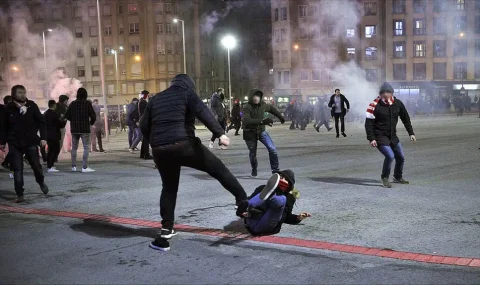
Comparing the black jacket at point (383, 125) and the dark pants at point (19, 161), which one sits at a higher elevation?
the black jacket at point (383, 125)

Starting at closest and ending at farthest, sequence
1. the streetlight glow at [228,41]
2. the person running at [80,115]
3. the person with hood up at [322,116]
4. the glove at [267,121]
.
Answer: the glove at [267,121]
the person running at [80,115]
the person with hood up at [322,116]
the streetlight glow at [228,41]

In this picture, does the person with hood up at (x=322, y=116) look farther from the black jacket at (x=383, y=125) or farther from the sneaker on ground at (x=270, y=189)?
the sneaker on ground at (x=270, y=189)

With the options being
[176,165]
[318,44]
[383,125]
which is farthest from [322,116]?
[318,44]

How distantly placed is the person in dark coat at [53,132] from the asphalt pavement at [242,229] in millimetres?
1547

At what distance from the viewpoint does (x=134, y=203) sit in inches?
288

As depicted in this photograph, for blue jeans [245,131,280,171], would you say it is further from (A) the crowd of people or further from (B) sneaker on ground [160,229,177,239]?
(B) sneaker on ground [160,229,177,239]

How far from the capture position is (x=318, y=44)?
63688 mm

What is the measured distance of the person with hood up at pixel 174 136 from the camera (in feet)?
16.0

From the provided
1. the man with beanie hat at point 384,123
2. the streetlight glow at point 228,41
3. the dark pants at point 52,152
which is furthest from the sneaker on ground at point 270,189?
the streetlight glow at point 228,41

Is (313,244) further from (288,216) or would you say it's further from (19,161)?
(19,161)

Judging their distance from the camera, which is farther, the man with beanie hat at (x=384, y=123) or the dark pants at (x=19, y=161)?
the man with beanie hat at (x=384, y=123)

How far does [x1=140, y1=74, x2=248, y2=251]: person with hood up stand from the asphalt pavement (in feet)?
1.58

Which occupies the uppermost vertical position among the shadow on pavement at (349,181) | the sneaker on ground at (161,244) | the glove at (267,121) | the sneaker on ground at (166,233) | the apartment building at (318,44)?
the apartment building at (318,44)

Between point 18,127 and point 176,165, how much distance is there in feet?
12.5
